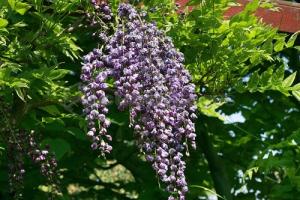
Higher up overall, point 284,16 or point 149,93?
point 149,93

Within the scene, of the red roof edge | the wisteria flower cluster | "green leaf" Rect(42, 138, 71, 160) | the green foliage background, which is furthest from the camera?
the red roof edge

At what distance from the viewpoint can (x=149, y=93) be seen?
255cm

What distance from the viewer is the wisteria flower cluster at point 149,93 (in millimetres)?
2545

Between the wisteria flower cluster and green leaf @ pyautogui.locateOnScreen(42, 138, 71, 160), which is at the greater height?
the wisteria flower cluster

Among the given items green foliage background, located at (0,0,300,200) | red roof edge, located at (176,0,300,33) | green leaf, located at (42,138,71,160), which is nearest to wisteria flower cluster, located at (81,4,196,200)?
green foliage background, located at (0,0,300,200)

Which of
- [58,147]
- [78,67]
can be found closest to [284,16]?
[78,67]

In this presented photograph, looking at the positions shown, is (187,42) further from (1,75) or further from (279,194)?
(279,194)

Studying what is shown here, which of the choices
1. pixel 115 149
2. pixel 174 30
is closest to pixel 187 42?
pixel 174 30

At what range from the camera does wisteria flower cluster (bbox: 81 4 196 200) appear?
2.54 m

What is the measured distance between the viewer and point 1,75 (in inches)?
113

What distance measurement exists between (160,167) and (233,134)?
302cm

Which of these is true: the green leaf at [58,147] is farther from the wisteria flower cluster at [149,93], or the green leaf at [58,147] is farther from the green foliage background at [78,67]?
the wisteria flower cluster at [149,93]

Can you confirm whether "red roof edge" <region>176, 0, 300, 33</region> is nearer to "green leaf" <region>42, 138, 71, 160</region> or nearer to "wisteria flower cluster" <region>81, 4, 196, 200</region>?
"wisteria flower cluster" <region>81, 4, 196, 200</region>

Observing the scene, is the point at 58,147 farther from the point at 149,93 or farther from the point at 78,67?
the point at 149,93
